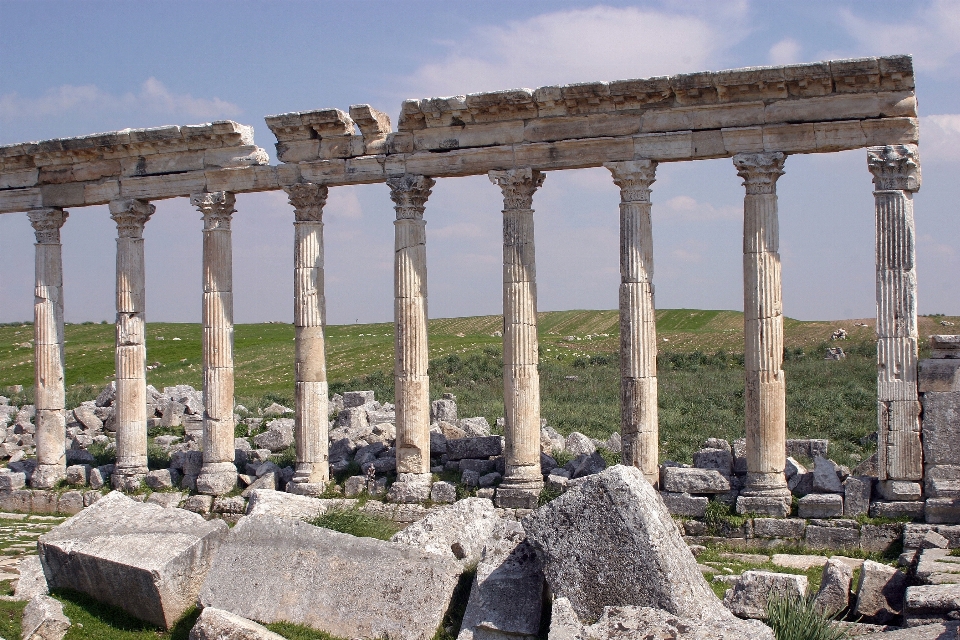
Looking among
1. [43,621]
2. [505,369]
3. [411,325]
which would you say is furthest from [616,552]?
[411,325]

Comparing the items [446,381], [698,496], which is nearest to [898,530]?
[698,496]

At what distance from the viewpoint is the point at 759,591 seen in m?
11.3

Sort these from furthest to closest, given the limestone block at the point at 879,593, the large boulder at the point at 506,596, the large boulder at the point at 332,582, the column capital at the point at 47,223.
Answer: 1. the column capital at the point at 47,223
2. the limestone block at the point at 879,593
3. the large boulder at the point at 332,582
4. the large boulder at the point at 506,596

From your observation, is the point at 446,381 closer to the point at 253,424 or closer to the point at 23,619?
the point at 253,424

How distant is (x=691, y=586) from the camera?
10148mm

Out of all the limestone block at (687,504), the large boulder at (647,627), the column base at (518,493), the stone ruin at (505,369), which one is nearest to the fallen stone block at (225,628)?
the stone ruin at (505,369)

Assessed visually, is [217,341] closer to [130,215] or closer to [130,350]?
[130,350]

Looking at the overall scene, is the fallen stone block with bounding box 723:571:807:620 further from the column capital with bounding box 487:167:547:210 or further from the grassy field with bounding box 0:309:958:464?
the grassy field with bounding box 0:309:958:464

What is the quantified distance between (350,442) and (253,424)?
4.85 m

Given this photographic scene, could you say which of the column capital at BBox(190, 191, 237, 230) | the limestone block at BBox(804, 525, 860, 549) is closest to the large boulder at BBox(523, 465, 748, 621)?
the limestone block at BBox(804, 525, 860, 549)

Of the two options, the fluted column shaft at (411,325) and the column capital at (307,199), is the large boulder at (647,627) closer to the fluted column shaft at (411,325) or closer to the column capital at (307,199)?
the fluted column shaft at (411,325)

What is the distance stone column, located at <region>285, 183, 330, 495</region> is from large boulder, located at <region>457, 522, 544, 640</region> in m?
9.12

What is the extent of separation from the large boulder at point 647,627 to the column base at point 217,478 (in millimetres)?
12196

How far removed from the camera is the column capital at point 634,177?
709 inches
